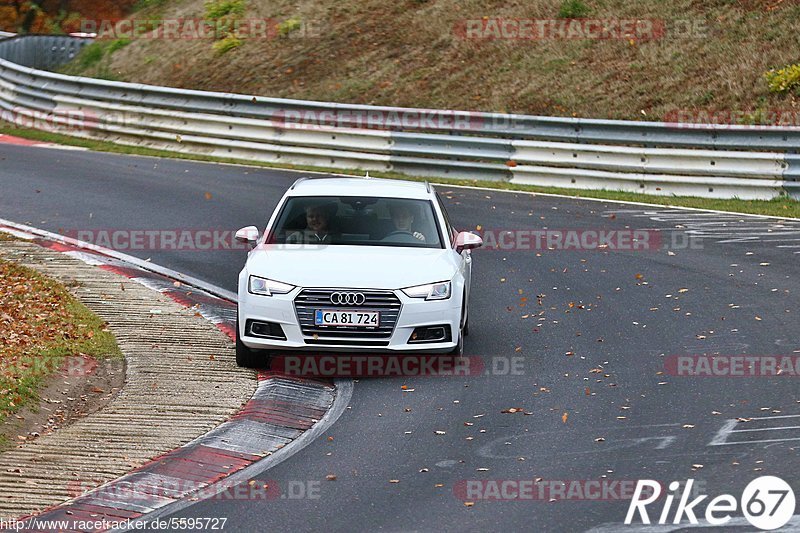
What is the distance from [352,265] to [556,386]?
2.04 m

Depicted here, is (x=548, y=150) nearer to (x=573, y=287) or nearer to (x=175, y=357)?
(x=573, y=287)

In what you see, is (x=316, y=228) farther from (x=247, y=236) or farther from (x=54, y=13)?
(x=54, y=13)

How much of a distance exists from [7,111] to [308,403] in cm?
2250

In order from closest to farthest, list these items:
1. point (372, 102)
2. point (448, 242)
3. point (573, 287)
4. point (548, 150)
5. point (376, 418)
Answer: point (376, 418) < point (448, 242) < point (573, 287) < point (548, 150) < point (372, 102)

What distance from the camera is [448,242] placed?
1217 centimetres

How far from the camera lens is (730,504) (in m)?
7.63

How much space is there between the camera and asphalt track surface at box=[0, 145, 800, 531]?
26.0ft

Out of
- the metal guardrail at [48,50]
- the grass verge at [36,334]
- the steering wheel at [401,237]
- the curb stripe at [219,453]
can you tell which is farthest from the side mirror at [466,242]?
the metal guardrail at [48,50]

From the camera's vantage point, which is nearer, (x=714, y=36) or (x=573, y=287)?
(x=573, y=287)

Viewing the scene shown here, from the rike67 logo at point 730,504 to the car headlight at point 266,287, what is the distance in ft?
13.2

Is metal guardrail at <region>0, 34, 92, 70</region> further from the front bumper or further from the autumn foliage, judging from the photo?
the front bumper

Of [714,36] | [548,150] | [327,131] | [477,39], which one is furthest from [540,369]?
[477,39]

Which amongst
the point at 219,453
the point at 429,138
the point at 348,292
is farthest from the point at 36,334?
the point at 429,138

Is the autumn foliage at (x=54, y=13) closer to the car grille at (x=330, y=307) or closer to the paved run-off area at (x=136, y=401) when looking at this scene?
the paved run-off area at (x=136, y=401)
